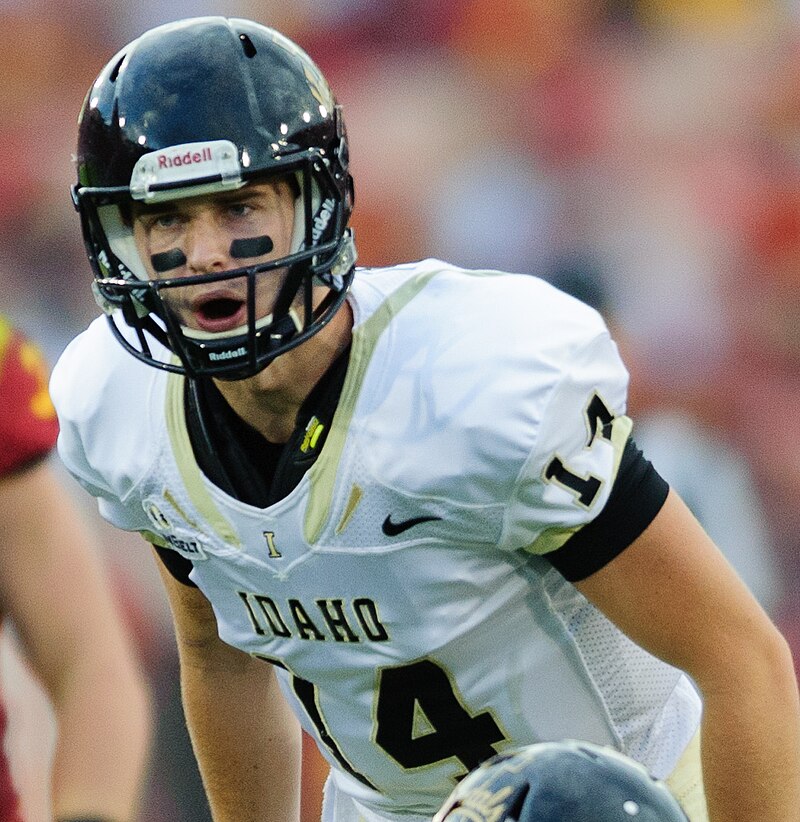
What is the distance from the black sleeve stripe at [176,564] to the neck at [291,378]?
0.75 feet

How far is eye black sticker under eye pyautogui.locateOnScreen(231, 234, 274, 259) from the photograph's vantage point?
1496mm

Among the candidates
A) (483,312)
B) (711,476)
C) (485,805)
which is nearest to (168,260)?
(483,312)

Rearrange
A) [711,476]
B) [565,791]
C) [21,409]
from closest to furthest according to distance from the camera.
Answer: [565,791], [21,409], [711,476]

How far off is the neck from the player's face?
8 centimetres

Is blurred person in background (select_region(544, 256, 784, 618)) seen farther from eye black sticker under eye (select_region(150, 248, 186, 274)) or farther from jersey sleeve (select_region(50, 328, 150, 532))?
eye black sticker under eye (select_region(150, 248, 186, 274))

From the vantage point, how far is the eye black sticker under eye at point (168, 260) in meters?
1.51

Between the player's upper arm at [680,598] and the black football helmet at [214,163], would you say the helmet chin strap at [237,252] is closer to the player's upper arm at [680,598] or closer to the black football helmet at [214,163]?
the black football helmet at [214,163]

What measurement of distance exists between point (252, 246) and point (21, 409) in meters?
0.75

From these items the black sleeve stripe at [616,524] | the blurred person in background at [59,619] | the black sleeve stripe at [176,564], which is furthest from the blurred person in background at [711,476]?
the black sleeve stripe at [616,524]

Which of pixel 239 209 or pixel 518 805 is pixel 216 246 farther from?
pixel 518 805

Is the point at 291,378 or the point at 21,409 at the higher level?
the point at 291,378

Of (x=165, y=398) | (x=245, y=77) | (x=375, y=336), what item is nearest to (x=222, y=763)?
(x=165, y=398)

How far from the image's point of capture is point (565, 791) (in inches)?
38.6

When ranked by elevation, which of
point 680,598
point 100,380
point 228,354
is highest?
point 228,354
